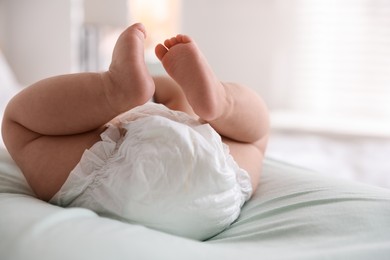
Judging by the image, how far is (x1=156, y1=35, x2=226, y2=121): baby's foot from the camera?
2.65ft

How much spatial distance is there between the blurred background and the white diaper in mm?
1954

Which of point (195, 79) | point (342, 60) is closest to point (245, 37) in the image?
point (342, 60)

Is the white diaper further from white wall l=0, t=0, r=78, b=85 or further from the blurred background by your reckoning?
white wall l=0, t=0, r=78, b=85

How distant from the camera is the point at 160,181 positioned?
28.5 inches

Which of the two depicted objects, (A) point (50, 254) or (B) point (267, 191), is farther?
(B) point (267, 191)

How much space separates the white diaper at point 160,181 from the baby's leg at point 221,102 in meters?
Answer: 0.05

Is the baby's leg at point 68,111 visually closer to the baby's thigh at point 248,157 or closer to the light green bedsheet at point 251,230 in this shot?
the light green bedsheet at point 251,230

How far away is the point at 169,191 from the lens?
0.72 metres

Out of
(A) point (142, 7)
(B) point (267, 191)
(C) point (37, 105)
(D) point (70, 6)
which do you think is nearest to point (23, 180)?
(C) point (37, 105)

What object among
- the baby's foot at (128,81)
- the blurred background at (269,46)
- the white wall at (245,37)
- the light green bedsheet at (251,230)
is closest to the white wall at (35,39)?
the blurred background at (269,46)

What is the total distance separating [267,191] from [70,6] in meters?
2.21

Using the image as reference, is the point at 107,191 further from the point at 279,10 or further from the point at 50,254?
the point at 279,10

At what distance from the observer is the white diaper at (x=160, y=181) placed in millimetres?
724

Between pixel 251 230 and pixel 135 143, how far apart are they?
0.69ft
